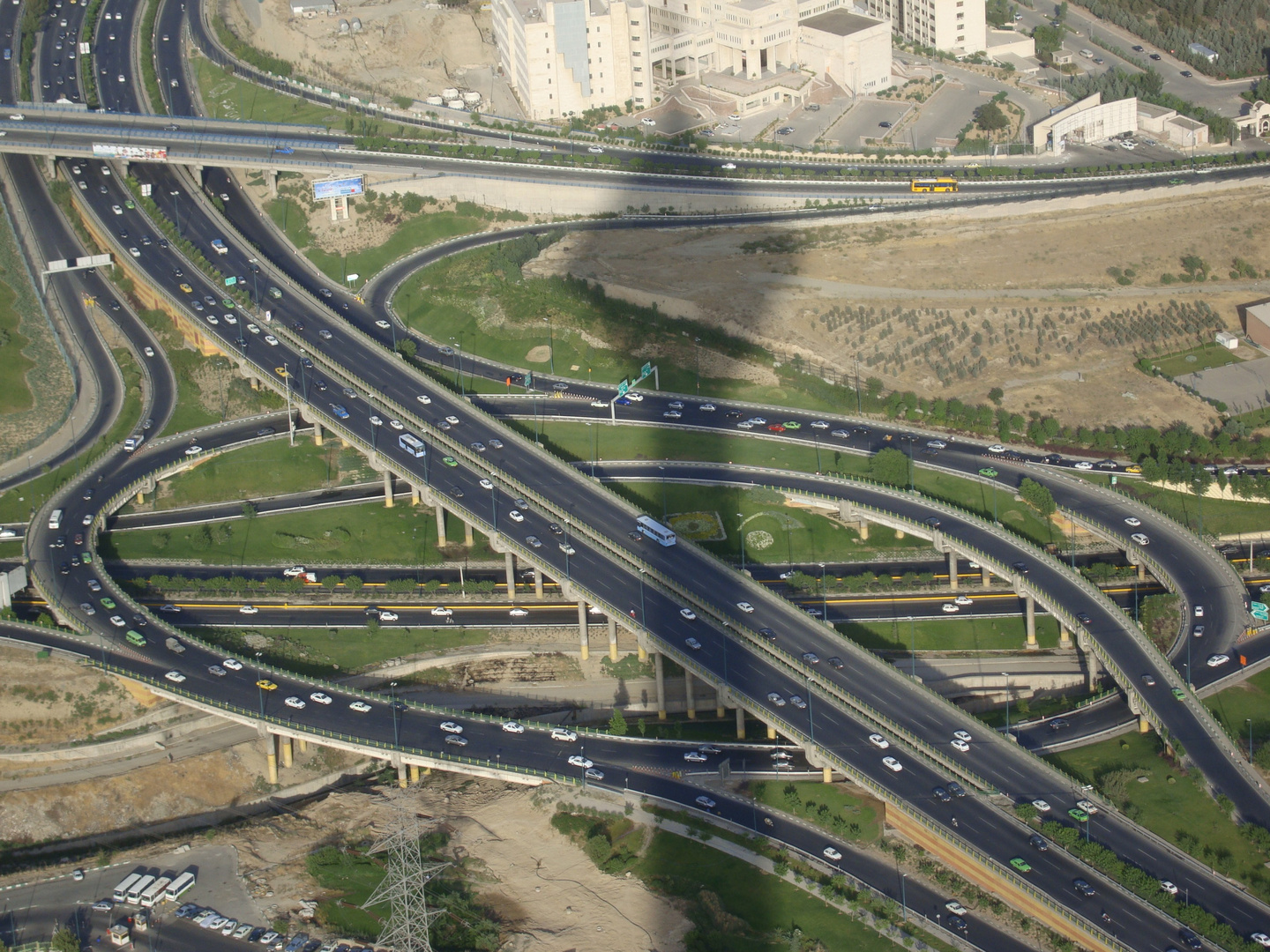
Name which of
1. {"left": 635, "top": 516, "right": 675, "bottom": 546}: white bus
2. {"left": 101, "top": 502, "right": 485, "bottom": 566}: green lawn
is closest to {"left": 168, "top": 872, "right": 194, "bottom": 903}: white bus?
{"left": 101, "top": 502, "right": 485, "bottom": 566}: green lawn

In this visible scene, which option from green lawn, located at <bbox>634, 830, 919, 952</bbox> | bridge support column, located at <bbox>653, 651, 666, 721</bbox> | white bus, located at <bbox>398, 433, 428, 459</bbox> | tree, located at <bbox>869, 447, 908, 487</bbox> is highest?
white bus, located at <bbox>398, 433, 428, 459</bbox>

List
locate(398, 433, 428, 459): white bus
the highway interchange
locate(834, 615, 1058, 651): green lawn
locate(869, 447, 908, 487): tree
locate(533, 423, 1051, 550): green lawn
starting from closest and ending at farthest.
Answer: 1. the highway interchange
2. locate(834, 615, 1058, 651): green lawn
3. locate(533, 423, 1051, 550): green lawn
4. locate(869, 447, 908, 487): tree
5. locate(398, 433, 428, 459): white bus

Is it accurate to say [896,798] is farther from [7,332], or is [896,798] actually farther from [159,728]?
[7,332]

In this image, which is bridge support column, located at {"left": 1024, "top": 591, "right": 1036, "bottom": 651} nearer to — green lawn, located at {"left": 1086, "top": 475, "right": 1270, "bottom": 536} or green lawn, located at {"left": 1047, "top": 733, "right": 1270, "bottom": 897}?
green lawn, located at {"left": 1047, "top": 733, "right": 1270, "bottom": 897}

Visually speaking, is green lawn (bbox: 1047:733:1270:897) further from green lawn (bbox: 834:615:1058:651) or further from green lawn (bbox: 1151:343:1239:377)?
green lawn (bbox: 1151:343:1239:377)

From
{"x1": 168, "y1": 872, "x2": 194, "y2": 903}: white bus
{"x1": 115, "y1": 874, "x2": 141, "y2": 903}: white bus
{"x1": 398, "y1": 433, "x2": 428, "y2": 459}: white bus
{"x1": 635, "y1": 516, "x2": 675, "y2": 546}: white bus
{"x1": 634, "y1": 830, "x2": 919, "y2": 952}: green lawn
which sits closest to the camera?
{"x1": 634, "y1": 830, "x2": 919, "y2": 952}: green lawn

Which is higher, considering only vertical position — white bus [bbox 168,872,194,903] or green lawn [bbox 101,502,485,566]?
green lawn [bbox 101,502,485,566]

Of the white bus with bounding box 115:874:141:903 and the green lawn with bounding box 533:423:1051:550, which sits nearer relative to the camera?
the white bus with bounding box 115:874:141:903
